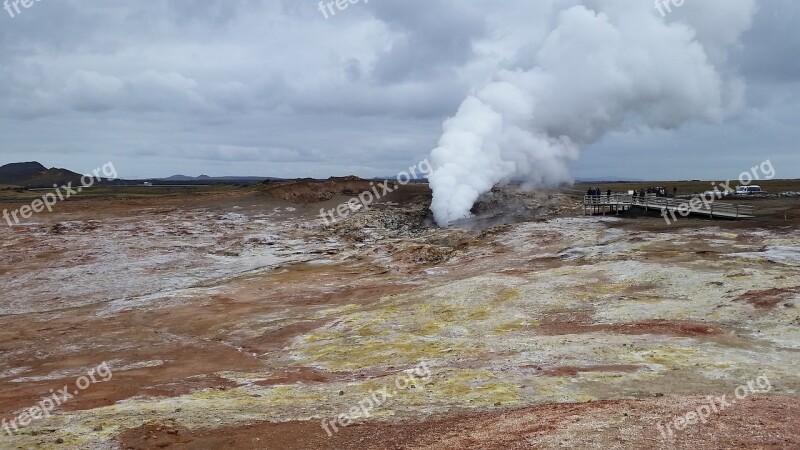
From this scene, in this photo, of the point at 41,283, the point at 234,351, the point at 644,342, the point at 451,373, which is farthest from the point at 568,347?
the point at 41,283

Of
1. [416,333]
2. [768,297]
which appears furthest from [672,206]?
[416,333]

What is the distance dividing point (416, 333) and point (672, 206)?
1480 inches

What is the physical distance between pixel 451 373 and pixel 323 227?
4453 cm

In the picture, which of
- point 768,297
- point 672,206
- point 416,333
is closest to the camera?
point 768,297

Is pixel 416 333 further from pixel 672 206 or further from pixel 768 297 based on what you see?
pixel 672 206

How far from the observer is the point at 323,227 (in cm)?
6084

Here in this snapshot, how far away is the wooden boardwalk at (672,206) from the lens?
4750cm

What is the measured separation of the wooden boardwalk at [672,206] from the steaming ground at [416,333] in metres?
3.65

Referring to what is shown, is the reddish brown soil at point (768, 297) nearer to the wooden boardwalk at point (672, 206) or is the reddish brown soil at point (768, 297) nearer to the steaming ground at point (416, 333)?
the steaming ground at point (416, 333)

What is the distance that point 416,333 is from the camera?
23.9 metres

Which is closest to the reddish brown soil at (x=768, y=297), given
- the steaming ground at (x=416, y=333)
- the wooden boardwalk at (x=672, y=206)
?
the steaming ground at (x=416, y=333)

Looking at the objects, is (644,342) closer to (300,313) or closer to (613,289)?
(613,289)

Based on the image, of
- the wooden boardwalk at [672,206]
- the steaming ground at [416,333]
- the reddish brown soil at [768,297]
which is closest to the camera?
the steaming ground at [416,333]

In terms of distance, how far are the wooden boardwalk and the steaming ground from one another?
3.65m
